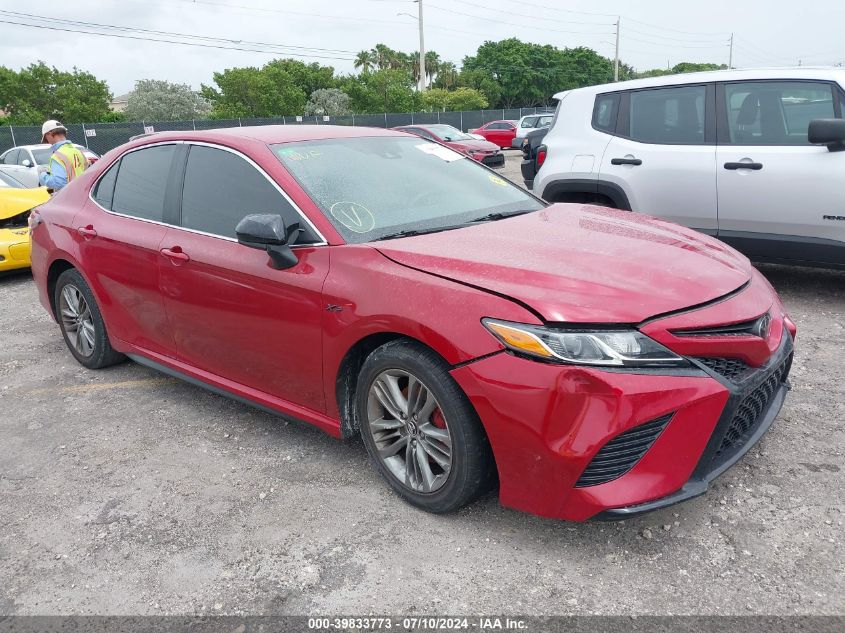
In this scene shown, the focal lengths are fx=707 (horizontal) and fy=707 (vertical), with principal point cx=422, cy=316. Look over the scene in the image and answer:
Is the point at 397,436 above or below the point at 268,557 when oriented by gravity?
above

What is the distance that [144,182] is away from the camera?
13.7ft

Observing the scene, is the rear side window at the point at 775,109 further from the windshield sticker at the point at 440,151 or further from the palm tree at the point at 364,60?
the palm tree at the point at 364,60

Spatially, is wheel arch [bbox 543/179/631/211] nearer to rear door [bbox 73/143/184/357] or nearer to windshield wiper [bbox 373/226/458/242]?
windshield wiper [bbox 373/226/458/242]

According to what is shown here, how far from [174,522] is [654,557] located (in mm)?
1959

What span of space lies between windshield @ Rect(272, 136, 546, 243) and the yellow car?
569cm

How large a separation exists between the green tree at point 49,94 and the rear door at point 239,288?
54.2 metres

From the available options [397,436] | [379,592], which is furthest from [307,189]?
[379,592]

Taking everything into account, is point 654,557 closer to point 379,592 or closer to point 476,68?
point 379,592

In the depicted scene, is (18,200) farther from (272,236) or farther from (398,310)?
(398,310)

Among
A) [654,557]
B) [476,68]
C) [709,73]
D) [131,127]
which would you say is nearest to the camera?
[654,557]

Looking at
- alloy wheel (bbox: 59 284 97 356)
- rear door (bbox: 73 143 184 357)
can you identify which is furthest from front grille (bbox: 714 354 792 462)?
alloy wheel (bbox: 59 284 97 356)

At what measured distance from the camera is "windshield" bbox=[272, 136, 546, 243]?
3.24 m

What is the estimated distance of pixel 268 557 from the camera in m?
2.74

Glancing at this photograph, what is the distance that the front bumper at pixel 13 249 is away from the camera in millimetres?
7738
